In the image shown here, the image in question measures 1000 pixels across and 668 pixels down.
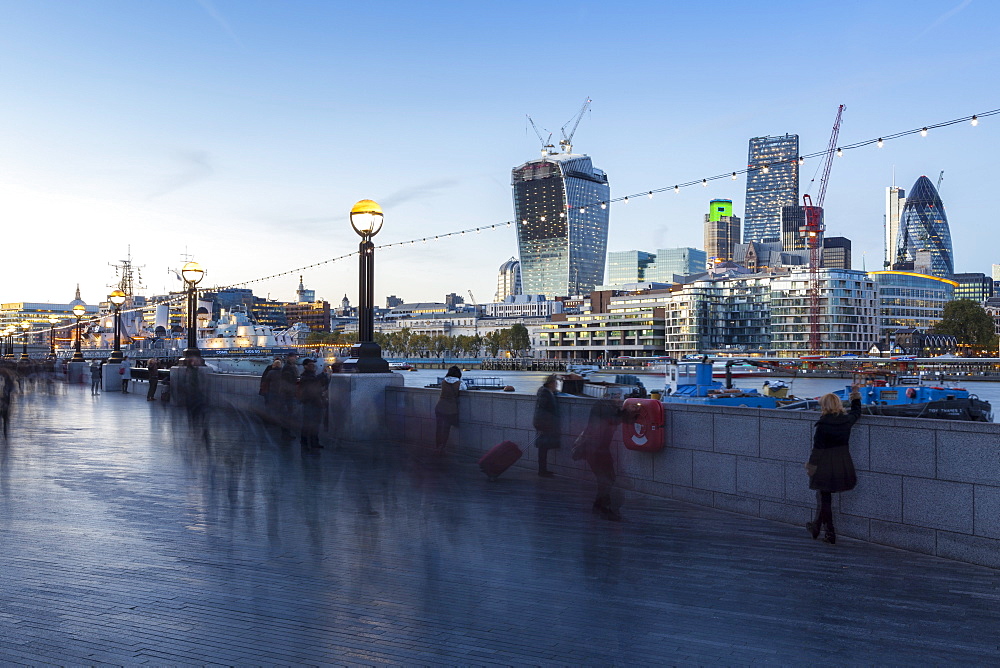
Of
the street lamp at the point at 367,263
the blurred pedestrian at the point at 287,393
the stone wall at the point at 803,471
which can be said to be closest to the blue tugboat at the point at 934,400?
the street lamp at the point at 367,263

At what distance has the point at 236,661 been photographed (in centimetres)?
514

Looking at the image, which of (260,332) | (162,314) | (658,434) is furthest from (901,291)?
(658,434)

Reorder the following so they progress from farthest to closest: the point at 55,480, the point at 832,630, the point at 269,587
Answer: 1. the point at 55,480
2. the point at 269,587
3. the point at 832,630

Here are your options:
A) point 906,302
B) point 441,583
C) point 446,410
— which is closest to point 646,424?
point 446,410

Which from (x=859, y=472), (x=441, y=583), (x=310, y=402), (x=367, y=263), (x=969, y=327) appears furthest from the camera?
(x=969, y=327)

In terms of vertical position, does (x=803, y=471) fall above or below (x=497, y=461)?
above

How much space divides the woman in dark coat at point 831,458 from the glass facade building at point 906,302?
195 m

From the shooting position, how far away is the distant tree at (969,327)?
14212 centimetres

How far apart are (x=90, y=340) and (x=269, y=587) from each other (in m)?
146

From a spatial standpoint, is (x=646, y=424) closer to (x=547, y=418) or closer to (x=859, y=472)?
(x=547, y=418)

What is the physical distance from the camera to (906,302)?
191 metres

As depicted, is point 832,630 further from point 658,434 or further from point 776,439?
point 658,434

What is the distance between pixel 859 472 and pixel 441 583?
15.6ft

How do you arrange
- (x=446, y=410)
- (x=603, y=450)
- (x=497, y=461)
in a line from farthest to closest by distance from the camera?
1. (x=446, y=410)
2. (x=497, y=461)
3. (x=603, y=450)
